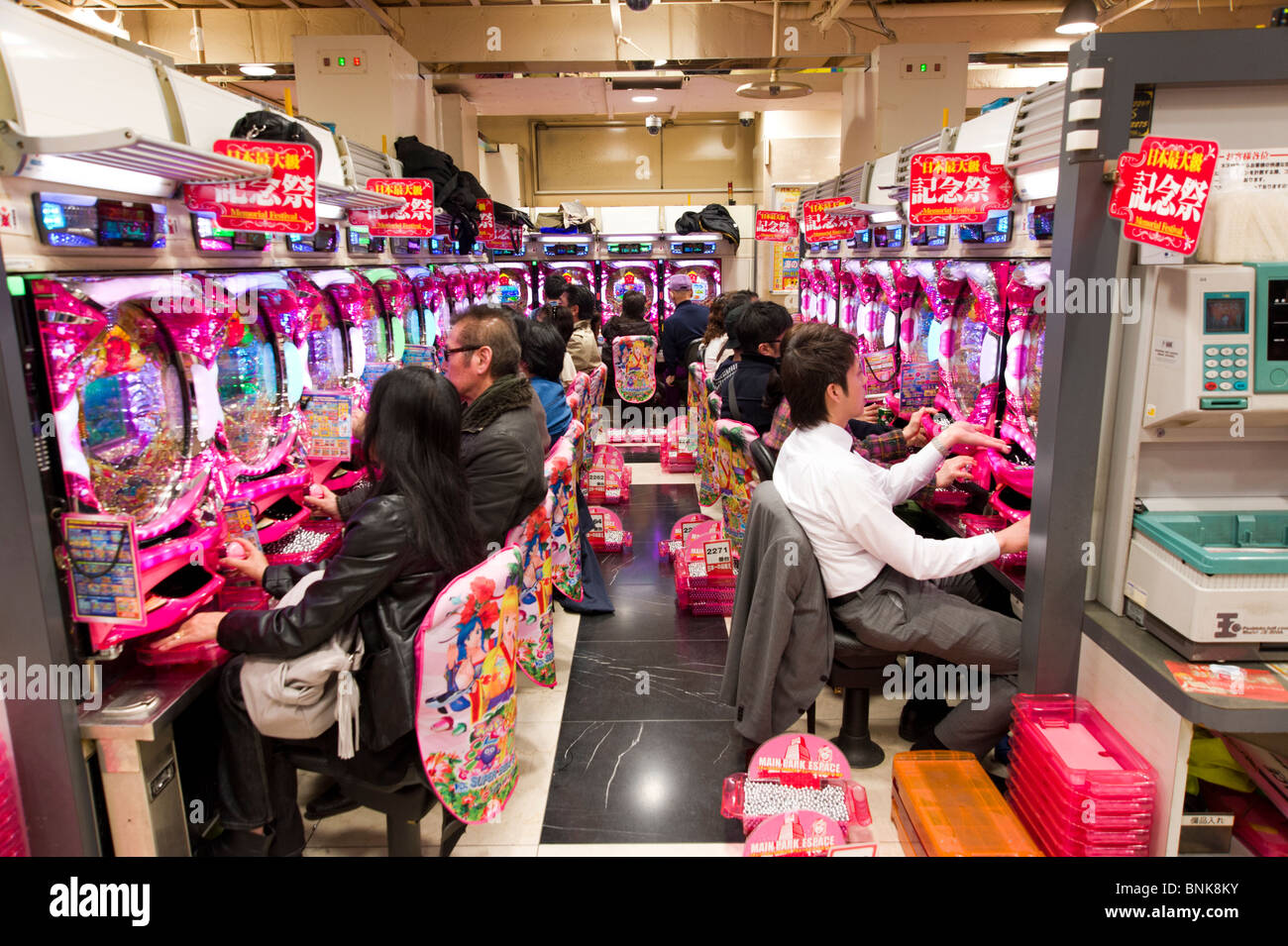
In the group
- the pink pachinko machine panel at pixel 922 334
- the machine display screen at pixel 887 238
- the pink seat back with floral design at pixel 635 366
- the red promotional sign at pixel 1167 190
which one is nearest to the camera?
the red promotional sign at pixel 1167 190

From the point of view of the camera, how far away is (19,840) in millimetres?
1990

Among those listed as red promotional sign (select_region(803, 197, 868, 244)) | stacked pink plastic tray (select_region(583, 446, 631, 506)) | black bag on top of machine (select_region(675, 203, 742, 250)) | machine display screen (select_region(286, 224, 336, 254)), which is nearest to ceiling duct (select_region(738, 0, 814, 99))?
red promotional sign (select_region(803, 197, 868, 244))

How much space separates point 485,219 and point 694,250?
135 inches

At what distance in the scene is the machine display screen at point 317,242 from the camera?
349 centimetres

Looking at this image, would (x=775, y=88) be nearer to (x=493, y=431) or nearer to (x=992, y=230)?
(x=992, y=230)

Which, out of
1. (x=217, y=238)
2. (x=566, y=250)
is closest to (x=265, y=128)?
(x=217, y=238)

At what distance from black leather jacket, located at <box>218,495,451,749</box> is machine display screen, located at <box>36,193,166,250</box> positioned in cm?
96

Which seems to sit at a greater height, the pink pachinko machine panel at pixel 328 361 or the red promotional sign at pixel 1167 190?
the red promotional sign at pixel 1167 190

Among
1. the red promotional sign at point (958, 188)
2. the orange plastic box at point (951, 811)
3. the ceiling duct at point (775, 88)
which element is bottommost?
the orange plastic box at point (951, 811)

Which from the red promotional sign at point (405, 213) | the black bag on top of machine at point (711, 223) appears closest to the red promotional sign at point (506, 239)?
the black bag on top of machine at point (711, 223)

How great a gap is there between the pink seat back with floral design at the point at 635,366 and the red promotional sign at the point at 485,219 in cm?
160

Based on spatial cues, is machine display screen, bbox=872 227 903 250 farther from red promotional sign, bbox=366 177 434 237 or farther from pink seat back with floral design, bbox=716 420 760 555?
red promotional sign, bbox=366 177 434 237

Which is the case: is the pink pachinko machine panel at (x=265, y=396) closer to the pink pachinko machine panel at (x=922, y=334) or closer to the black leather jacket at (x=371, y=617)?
the black leather jacket at (x=371, y=617)

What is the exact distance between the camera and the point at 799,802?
226cm
